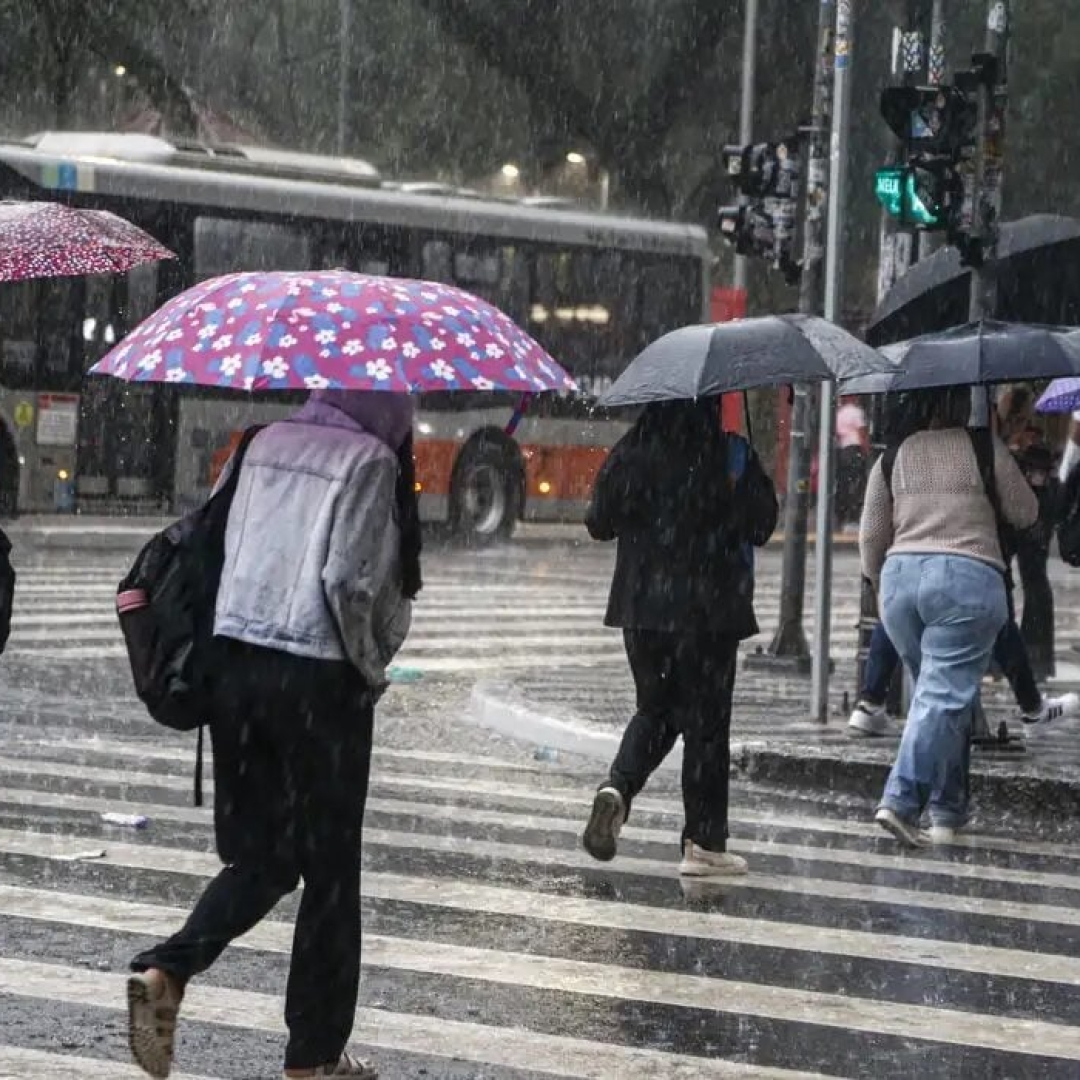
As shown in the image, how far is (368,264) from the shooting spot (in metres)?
28.3

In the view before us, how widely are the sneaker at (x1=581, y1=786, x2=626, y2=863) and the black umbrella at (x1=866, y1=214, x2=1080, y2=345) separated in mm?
4335

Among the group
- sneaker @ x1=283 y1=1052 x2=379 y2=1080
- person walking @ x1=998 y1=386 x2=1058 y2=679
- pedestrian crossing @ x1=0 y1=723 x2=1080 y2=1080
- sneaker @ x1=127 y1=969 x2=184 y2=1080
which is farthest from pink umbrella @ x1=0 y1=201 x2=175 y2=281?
person walking @ x1=998 y1=386 x2=1058 y2=679

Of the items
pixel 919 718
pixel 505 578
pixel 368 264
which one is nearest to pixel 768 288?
pixel 368 264

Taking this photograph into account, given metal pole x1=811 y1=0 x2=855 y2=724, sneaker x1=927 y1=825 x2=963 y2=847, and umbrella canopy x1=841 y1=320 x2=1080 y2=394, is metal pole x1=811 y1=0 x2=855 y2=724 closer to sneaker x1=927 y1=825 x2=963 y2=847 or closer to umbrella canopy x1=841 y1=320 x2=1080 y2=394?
umbrella canopy x1=841 y1=320 x2=1080 y2=394

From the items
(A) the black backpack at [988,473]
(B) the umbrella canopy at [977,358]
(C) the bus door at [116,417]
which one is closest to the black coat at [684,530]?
(A) the black backpack at [988,473]

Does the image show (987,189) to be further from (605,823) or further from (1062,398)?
(605,823)

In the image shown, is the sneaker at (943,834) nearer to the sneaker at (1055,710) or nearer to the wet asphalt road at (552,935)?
the wet asphalt road at (552,935)

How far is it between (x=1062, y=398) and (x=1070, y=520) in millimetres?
2773

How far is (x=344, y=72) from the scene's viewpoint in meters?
37.7

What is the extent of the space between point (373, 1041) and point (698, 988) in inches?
42.2

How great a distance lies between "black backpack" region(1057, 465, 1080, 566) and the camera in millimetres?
10773

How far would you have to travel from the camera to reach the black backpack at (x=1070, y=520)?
35.3 ft

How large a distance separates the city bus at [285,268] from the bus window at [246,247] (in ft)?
0.06

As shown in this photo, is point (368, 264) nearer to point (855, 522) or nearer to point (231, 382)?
point (855, 522)
